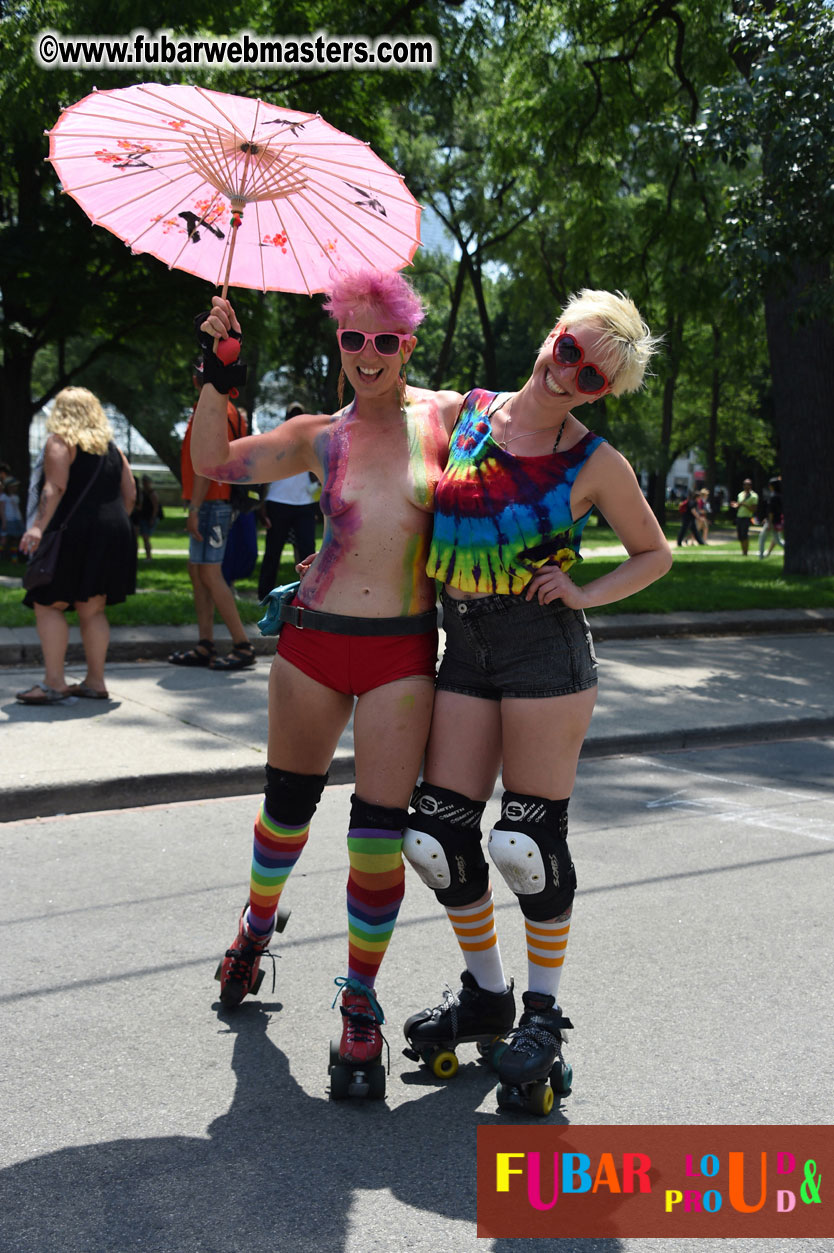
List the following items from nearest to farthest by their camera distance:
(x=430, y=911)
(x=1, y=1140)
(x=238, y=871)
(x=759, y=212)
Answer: (x=1, y=1140) < (x=430, y=911) < (x=238, y=871) < (x=759, y=212)

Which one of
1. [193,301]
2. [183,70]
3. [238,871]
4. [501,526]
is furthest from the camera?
[193,301]

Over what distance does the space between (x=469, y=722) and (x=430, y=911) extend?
5.35 ft

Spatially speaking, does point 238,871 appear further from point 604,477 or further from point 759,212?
point 759,212

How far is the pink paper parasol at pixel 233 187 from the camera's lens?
3.28m

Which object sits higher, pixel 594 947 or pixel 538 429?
pixel 538 429

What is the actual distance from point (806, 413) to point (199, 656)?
10039 millimetres

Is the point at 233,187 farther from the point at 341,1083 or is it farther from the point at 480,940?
the point at 341,1083

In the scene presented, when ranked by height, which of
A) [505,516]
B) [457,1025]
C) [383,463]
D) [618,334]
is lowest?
[457,1025]

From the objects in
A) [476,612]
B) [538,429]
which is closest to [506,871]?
[476,612]

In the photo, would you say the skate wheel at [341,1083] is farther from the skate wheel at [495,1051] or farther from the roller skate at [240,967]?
the roller skate at [240,967]

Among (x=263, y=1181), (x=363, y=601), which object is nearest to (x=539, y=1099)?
(x=263, y=1181)

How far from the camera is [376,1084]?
3.11 metres

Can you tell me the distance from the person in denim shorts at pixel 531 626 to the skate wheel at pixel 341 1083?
378mm

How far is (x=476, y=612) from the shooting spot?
3129 mm
